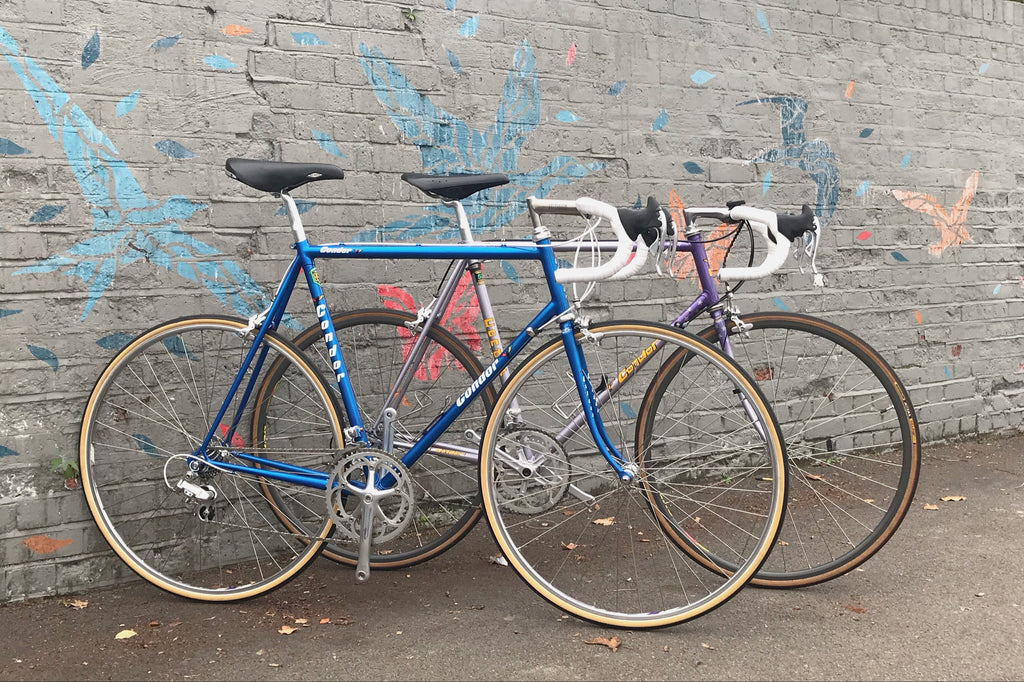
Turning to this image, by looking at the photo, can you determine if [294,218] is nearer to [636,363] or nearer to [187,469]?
[187,469]

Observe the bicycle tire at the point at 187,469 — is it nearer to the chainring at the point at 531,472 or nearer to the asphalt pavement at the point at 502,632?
the asphalt pavement at the point at 502,632

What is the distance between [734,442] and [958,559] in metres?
0.91

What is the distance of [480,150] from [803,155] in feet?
6.00

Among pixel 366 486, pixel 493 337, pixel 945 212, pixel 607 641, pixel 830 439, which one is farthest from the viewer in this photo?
pixel 945 212

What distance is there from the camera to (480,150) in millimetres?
3879

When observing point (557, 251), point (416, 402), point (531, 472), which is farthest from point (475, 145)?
point (531, 472)

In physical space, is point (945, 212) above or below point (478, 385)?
above

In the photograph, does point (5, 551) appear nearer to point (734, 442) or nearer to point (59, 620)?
point (59, 620)

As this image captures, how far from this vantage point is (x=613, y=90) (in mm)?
4164

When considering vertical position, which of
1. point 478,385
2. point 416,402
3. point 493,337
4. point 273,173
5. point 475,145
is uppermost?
point 475,145

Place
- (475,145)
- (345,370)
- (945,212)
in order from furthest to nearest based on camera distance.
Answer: (945,212), (475,145), (345,370)

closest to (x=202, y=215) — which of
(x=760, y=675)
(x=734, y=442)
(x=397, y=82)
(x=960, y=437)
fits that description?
(x=397, y=82)

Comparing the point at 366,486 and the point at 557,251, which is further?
the point at 557,251

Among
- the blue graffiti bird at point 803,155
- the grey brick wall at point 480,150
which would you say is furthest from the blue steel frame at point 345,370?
the blue graffiti bird at point 803,155
